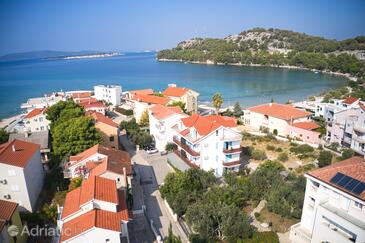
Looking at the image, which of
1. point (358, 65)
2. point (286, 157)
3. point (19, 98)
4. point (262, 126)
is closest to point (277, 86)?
A: point (358, 65)

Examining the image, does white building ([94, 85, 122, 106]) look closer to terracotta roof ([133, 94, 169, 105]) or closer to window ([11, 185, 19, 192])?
terracotta roof ([133, 94, 169, 105])

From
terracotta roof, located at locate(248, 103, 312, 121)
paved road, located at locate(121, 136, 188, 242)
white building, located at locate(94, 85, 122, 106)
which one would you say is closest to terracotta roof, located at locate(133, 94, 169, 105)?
paved road, located at locate(121, 136, 188, 242)

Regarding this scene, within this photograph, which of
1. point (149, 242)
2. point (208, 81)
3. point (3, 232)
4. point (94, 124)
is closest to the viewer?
point (3, 232)

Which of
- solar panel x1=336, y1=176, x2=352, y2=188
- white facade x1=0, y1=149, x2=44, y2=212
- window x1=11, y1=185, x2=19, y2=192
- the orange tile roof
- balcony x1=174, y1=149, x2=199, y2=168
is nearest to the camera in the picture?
solar panel x1=336, y1=176, x2=352, y2=188

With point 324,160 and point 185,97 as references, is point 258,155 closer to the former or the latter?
Result: point 324,160

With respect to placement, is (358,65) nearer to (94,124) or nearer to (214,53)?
(214,53)
